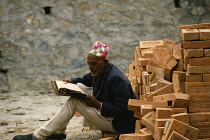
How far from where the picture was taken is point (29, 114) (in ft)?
22.2

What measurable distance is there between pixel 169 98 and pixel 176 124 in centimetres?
47

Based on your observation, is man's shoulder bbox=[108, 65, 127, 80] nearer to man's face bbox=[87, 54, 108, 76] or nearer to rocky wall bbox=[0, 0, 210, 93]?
man's face bbox=[87, 54, 108, 76]

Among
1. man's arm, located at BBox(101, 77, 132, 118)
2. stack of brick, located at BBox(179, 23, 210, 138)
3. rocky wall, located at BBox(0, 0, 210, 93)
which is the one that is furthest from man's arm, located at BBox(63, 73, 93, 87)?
rocky wall, located at BBox(0, 0, 210, 93)

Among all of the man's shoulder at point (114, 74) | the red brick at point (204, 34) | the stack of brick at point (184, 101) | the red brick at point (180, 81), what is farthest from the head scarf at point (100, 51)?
the red brick at point (204, 34)

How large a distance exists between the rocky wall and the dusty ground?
20.0 inches

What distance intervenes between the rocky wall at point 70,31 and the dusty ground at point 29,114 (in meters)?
0.51

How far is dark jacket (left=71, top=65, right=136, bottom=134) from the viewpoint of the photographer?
4.51m

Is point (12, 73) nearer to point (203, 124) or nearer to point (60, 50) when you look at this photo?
point (60, 50)

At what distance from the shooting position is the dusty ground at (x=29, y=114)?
17.8 feet

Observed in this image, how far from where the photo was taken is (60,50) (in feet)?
28.8

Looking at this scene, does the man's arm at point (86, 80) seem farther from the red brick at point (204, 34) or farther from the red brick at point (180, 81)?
the red brick at point (204, 34)

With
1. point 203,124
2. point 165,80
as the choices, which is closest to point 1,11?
point 165,80

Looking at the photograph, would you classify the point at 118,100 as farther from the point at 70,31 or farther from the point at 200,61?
the point at 70,31

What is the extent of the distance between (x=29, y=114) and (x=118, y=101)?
8.90ft
